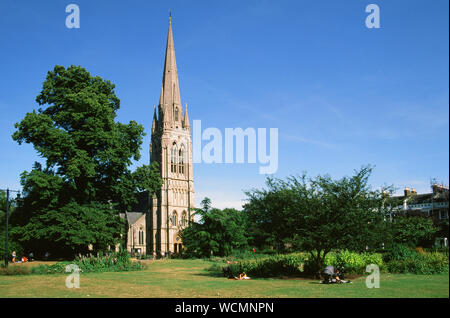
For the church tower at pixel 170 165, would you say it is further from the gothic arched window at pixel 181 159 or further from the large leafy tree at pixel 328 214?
the large leafy tree at pixel 328 214

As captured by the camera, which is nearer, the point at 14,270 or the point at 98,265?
the point at 14,270

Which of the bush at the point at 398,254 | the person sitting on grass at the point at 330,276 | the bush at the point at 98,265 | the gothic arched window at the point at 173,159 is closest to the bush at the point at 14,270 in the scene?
the bush at the point at 98,265

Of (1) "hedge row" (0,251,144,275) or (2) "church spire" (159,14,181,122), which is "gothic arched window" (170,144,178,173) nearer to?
(2) "church spire" (159,14,181,122)

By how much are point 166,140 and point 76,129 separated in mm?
48155

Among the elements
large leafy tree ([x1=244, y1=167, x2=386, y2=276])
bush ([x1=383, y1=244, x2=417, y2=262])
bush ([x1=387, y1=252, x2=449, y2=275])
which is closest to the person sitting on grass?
large leafy tree ([x1=244, y1=167, x2=386, y2=276])

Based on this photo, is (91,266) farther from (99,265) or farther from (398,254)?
(398,254)

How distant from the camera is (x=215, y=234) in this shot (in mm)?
48781

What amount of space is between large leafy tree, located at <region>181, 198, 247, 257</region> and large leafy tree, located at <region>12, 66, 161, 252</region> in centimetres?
1258

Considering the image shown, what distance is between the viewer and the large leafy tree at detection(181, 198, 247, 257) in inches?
1909

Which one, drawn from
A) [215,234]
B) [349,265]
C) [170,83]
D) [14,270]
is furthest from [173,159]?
[349,265]

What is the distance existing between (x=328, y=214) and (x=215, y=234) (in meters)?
30.2
